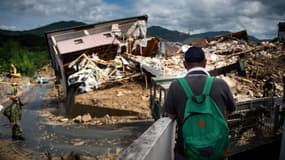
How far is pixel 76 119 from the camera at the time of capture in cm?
1221

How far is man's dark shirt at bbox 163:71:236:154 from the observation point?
2.01 meters

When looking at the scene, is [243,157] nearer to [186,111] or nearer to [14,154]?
[186,111]

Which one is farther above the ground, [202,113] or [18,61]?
[18,61]

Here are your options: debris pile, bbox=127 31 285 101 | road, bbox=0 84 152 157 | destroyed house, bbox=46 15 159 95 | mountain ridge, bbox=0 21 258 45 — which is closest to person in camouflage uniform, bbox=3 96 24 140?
road, bbox=0 84 152 157

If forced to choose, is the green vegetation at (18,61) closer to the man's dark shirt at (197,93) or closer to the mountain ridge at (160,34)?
the mountain ridge at (160,34)

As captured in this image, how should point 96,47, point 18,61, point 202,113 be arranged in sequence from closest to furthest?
point 202,113
point 96,47
point 18,61

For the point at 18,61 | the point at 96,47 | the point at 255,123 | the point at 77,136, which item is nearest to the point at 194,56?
the point at 255,123

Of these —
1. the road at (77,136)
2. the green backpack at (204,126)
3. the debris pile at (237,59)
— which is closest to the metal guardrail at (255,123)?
the green backpack at (204,126)

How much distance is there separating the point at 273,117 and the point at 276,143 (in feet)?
2.40

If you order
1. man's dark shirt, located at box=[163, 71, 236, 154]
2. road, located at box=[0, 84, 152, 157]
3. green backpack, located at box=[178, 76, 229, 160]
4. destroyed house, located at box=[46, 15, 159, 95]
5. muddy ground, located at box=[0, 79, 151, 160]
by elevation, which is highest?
destroyed house, located at box=[46, 15, 159, 95]

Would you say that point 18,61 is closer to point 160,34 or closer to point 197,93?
point 160,34

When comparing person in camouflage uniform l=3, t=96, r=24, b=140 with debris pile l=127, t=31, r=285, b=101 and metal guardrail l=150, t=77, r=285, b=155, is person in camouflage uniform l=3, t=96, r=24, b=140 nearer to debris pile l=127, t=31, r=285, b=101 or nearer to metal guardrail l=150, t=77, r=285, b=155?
debris pile l=127, t=31, r=285, b=101

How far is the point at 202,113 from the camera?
6.42 ft

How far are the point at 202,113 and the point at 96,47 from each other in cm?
1554
